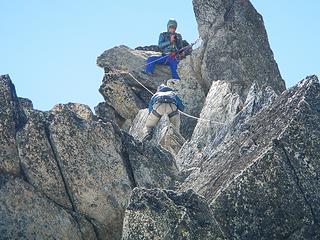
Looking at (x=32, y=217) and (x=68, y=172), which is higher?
(x=68, y=172)

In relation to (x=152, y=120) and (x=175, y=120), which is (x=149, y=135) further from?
(x=175, y=120)

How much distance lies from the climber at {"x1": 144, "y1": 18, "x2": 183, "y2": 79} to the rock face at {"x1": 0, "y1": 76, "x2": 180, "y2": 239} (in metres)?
27.7

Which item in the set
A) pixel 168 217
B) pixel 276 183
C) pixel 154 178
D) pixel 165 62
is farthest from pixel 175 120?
pixel 168 217

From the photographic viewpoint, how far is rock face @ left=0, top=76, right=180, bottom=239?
65.1 ft

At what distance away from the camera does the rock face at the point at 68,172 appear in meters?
19.8

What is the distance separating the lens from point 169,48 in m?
50.2

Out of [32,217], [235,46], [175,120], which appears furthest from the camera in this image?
[235,46]

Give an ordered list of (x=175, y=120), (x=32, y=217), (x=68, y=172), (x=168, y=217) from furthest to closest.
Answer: (x=175, y=120)
(x=68, y=172)
(x=32, y=217)
(x=168, y=217)

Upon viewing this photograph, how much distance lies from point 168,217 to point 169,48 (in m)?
35.1

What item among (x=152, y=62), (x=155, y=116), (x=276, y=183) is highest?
(x=152, y=62)

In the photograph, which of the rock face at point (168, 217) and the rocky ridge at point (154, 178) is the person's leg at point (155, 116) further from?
the rock face at point (168, 217)

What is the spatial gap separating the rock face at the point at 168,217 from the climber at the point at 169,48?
110ft

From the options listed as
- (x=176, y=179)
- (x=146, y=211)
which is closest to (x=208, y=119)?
(x=176, y=179)

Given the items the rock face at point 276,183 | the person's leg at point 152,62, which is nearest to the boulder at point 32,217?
the rock face at point 276,183
